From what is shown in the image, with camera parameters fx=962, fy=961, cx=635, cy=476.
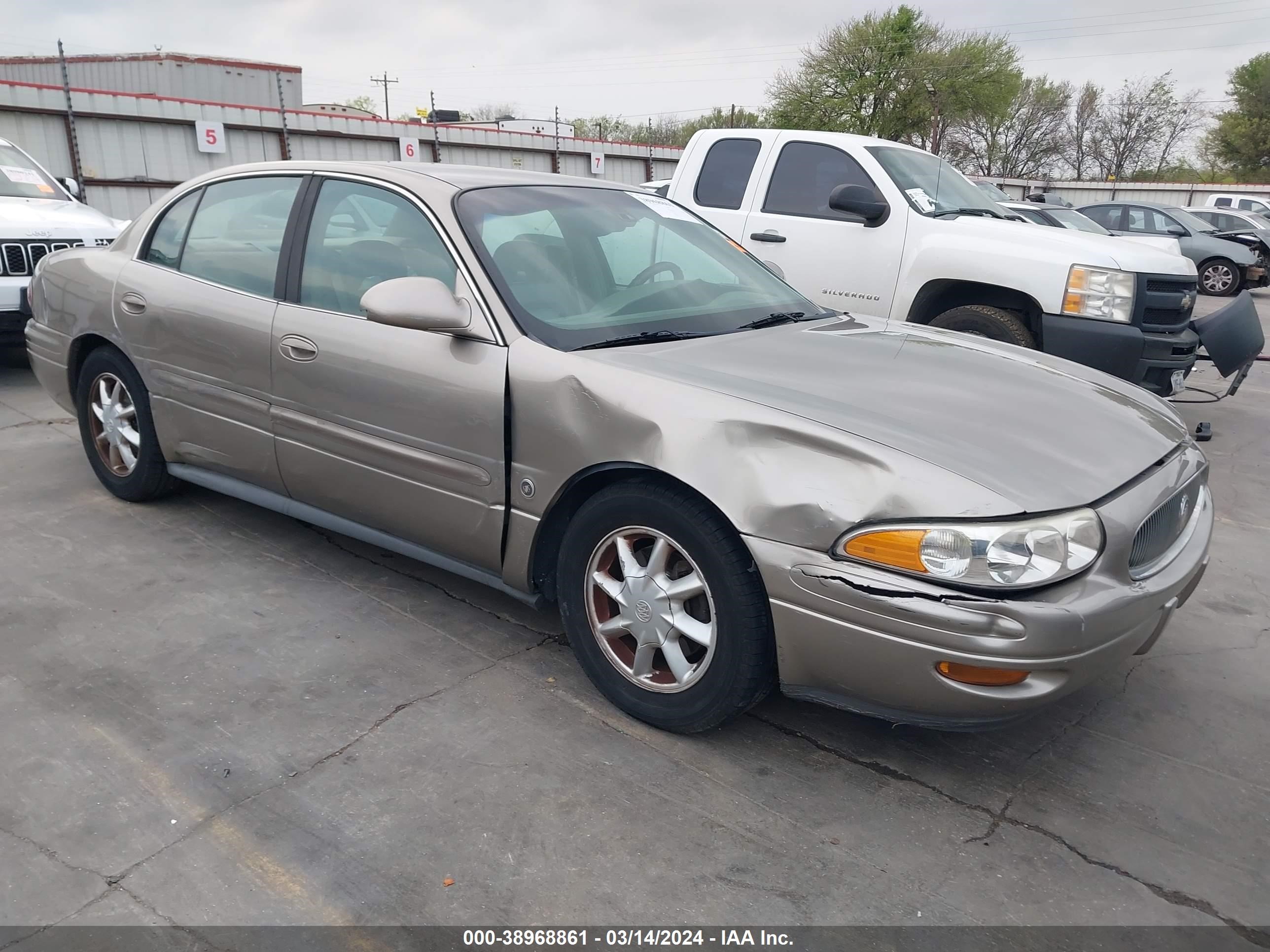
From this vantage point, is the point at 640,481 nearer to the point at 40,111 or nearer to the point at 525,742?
the point at 525,742

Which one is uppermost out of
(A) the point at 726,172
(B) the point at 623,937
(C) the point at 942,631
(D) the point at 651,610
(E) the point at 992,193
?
(A) the point at 726,172

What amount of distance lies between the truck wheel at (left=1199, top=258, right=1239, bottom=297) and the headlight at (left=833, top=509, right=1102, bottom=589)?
16.6m

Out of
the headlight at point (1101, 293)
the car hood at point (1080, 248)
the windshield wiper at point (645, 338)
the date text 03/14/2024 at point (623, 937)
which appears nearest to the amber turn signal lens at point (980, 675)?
the date text 03/14/2024 at point (623, 937)

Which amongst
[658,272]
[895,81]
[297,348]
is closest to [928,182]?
[658,272]

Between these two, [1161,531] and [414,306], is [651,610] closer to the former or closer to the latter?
[414,306]

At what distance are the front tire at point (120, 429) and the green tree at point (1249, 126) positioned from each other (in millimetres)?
56728

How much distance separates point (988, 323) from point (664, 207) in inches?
109

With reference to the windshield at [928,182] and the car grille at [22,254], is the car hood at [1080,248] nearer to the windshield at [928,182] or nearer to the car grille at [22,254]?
the windshield at [928,182]

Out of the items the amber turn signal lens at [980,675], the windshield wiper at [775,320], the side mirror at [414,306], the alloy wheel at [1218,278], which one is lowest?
the alloy wheel at [1218,278]

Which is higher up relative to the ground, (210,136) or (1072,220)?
(210,136)

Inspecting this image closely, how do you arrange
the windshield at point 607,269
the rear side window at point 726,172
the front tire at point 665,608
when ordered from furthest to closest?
the rear side window at point 726,172, the windshield at point 607,269, the front tire at point 665,608

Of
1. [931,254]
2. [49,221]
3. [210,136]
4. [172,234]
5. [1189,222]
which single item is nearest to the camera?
[172,234]

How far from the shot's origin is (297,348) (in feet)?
11.4

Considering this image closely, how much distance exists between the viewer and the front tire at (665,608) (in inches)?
99.3
